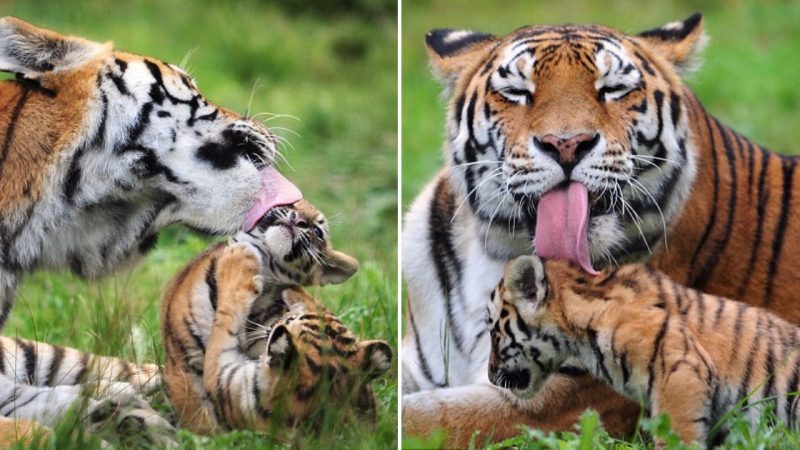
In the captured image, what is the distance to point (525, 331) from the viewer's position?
2.95 metres

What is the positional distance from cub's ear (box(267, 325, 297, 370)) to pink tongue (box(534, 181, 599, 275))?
67cm

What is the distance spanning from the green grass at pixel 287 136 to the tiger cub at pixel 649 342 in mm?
344

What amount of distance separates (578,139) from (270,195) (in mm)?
678

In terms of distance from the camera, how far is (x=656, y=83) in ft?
10.2

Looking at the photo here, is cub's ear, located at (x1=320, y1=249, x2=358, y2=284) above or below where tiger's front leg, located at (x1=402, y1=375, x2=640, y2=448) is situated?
above

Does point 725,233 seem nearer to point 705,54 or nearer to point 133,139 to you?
point 133,139

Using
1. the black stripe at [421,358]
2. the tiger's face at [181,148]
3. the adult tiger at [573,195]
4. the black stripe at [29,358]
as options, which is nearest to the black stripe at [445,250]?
the adult tiger at [573,195]

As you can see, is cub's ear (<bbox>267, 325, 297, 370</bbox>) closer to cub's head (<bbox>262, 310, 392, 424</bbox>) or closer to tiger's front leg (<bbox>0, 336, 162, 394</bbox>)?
cub's head (<bbox>262, 310, 392, 424</bbox>)

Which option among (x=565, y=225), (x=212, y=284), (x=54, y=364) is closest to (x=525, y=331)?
(x=565, y=225)

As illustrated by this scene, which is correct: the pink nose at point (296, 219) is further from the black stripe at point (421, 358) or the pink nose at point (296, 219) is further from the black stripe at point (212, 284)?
the black stripe at point (421, 358)

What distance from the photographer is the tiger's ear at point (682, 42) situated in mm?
3264

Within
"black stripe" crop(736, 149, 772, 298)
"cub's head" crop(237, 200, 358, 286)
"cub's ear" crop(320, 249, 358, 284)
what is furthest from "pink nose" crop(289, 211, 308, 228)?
"black stripe" crop(736, 149, 772, 298)

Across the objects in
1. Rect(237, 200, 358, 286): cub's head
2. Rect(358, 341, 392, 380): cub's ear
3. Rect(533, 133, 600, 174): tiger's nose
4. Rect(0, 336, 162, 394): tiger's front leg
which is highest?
Rect(533, 133, 600, 174): tiger's nose

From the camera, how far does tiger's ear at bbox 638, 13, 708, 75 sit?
3.26 m
